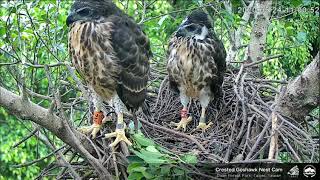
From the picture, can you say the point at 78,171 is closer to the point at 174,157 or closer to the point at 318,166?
the point at 174,157

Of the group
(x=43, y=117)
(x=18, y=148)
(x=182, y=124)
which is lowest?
(x=18, y=148)

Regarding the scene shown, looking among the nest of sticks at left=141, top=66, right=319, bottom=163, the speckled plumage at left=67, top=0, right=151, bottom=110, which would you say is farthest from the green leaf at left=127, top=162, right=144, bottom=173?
the speckled plumage at left=67, top=0, right=151, bottom=110

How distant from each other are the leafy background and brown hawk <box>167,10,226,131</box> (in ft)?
0.78

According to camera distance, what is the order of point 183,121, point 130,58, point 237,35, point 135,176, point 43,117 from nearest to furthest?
point 43,117 < point 135,176 < point 130,58 < point 183,121 < point 237,35

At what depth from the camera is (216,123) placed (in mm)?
4012

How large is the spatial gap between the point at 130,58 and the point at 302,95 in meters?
1.12

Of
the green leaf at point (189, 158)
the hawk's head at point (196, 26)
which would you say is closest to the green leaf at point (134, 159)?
the green leaf at point (189, 158)

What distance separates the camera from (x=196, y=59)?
12.7 ft

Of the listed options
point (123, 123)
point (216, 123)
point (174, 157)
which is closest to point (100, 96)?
point (123, 123)

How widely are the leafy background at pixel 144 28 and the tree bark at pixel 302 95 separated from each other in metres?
0.29

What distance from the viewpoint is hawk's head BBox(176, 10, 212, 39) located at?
12.7 feet

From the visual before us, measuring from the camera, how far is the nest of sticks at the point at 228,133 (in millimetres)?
2793

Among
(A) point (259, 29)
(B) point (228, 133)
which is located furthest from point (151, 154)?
(A) point (259, 29)

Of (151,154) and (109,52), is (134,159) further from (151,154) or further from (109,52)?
(109,52)
